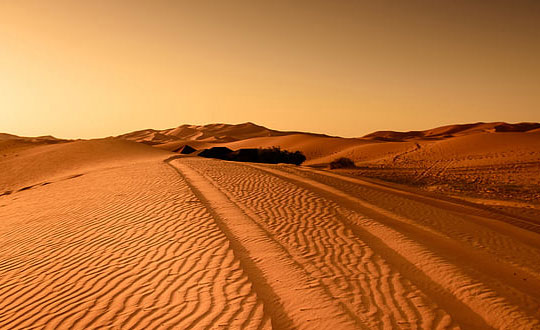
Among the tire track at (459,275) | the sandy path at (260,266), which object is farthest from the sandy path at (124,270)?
the tire track at (459,275)

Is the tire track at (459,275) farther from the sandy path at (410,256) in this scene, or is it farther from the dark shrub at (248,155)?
the dark shrub at (248,155)

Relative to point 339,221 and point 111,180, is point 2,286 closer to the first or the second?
point 339,221

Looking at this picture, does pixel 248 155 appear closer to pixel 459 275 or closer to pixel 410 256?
pixel 410 256

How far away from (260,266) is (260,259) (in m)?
0.27

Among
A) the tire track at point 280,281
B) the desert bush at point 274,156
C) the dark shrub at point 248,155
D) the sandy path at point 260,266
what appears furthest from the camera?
the desert bush at point 274,156

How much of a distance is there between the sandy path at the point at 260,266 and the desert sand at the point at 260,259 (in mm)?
25

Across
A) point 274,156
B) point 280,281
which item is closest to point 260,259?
point 280,281

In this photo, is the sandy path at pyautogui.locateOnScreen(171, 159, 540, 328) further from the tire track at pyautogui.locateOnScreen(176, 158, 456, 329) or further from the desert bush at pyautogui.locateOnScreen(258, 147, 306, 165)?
the desert bush at pyautogui.locateOnScreen(258, 147, 306, 165)

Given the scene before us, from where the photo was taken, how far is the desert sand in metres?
3.85

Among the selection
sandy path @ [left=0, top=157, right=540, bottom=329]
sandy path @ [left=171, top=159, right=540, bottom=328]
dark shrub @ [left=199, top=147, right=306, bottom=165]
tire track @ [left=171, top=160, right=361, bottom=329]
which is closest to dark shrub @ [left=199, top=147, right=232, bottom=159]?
dark shrub @ [left=199, top=147, right=306, bottom=165]

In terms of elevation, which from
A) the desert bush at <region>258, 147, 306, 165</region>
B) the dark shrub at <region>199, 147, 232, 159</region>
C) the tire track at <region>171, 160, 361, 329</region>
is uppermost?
the dark shrub at <region>199, 147, 232, 159</region>

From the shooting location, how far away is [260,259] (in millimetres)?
5336

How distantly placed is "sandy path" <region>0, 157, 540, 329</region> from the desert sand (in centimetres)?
2

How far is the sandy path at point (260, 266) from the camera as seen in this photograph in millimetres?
3820
